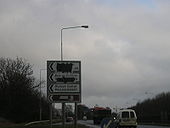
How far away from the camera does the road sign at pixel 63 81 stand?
26.6 m

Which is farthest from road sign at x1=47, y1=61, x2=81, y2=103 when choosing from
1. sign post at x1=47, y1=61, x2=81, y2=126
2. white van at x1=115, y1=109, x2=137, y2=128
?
white van at x1=115, y1=109, x2=137, y2=128

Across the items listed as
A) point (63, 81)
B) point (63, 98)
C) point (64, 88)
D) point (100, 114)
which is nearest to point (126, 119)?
point (63, 98)

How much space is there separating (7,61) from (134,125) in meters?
55.1

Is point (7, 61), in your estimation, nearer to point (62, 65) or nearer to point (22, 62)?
point (22, 62)

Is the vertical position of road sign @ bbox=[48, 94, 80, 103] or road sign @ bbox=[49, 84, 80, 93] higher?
road sign @ bbox=[49, 84, 80, 93]

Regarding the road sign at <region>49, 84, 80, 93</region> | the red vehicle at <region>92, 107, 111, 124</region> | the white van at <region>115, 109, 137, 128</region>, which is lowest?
the white van at <region>115, 109, 137, 128</region>

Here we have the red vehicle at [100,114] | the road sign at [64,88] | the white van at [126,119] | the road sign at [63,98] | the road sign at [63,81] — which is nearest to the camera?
the road sign at [63,81]

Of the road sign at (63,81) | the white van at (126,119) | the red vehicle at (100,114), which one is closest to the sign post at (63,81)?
the road sign at (63,81)

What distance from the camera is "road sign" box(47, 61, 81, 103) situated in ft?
87.4

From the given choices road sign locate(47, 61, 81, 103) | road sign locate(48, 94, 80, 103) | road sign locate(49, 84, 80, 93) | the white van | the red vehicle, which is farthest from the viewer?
the red vehicle

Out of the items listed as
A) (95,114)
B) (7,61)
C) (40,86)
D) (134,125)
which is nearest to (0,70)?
(7,61)

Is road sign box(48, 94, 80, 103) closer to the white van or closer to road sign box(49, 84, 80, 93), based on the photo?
road sign box(49, 84, 80, 93)

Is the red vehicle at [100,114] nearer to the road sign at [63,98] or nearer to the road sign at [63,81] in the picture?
the road sign at [63,98]

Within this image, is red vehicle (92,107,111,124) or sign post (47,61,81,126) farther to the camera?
red vehicle (92,107,111,124)
